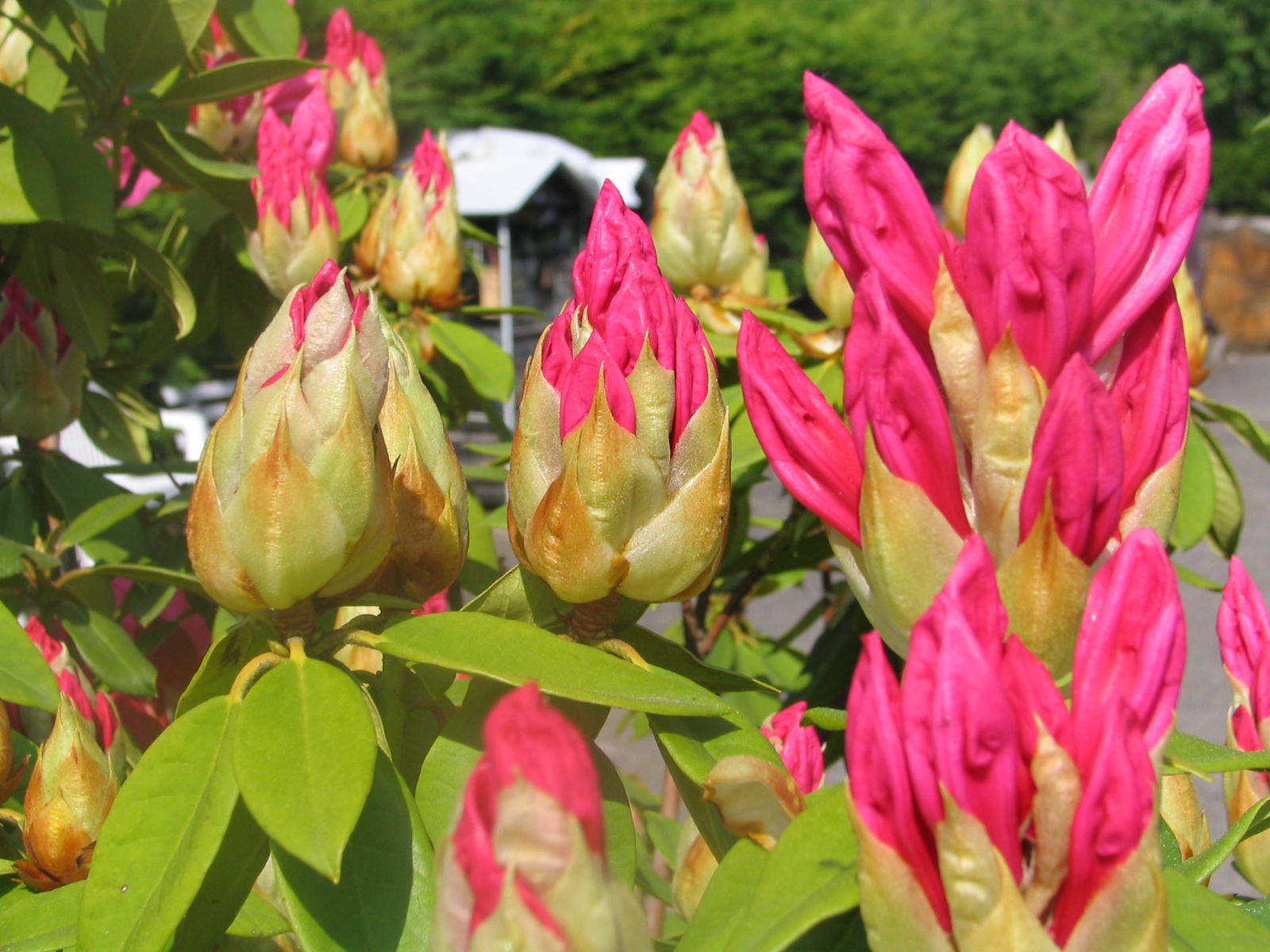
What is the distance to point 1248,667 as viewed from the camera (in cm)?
71

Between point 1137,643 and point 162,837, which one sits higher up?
point 1137,643

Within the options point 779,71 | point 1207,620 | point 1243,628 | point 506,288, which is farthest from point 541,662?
point 779,71

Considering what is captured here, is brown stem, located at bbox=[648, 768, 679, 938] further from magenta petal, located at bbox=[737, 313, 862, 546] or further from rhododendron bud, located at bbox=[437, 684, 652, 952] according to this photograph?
rhododendron bud, located at bbox=[437, 684, 652, 952]

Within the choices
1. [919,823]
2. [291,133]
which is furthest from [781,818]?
[291,133]

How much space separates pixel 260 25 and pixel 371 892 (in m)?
1.07

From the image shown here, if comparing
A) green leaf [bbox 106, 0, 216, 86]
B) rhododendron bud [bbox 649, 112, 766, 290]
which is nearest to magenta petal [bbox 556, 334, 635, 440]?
green leaf [bbox 106, 0, 216, 86]

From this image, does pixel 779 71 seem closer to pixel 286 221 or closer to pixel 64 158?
pixel 286 221

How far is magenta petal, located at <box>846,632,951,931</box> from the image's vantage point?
0.37 m

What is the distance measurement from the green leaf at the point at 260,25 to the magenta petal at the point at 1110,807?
1159mm

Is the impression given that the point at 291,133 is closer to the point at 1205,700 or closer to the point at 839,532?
the point at 839,532

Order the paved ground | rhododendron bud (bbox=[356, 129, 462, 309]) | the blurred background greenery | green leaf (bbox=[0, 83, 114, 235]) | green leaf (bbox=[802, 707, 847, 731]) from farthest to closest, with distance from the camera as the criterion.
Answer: the blurred background greenery → the paved ground → rhododendron bud (bbox=[356, 129, 462, 309]) → green leaf (bbox=[0, 83, 114, 235]) → green leaf (bbox=[802, 707, 847, 731])

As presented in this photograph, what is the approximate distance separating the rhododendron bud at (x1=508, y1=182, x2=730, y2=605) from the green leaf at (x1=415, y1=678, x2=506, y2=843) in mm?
60

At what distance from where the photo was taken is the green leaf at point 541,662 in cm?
47

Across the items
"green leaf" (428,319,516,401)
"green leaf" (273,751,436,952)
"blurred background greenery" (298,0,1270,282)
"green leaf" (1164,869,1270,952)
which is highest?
"green leaf" (1164,869,1270,952)
